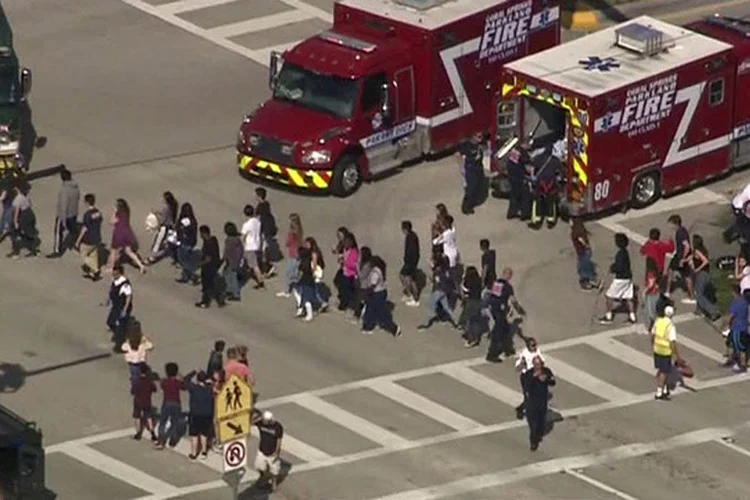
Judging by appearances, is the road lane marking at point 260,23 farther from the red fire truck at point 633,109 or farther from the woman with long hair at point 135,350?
the woman with long hair at point 135,350

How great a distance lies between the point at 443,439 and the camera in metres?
39.0

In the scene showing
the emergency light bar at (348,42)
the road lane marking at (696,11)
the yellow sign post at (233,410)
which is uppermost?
the yellow sign post at (233,410)

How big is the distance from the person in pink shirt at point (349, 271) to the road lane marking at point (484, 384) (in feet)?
7.37

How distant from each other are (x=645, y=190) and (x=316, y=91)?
5717mm

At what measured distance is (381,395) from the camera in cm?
4041

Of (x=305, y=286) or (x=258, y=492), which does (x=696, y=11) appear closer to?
(x=305, y=286)

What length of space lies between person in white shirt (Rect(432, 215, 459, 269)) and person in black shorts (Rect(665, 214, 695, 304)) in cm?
333

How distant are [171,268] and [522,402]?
7164mm

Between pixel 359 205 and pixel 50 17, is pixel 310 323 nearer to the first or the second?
pixel 359 205

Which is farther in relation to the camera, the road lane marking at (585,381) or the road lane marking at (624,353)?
the road lane marking at (624,353)

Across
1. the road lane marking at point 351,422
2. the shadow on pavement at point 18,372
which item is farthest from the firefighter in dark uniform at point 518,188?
the shadow on pavement at point 18,372

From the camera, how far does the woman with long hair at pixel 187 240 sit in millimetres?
43406

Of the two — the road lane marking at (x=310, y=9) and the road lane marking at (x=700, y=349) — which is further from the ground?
the road lane marking at (x=700, y=349)

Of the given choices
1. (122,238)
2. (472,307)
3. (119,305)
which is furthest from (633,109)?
(119,305)
